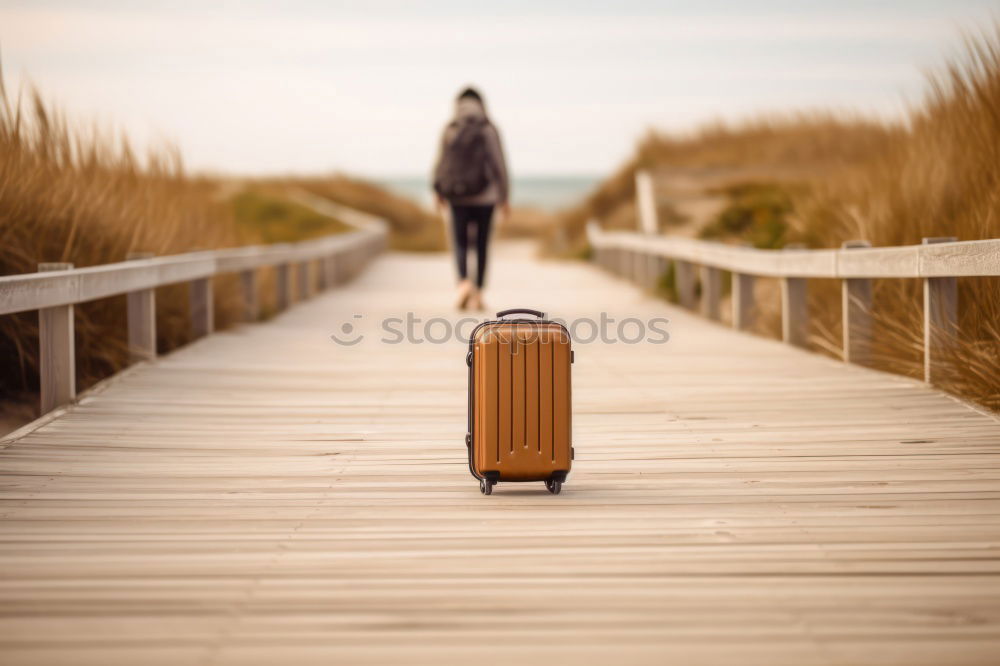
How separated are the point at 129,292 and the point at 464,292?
546 centimetres

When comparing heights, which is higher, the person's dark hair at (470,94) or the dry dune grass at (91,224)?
the person's dark hair at (470,94)

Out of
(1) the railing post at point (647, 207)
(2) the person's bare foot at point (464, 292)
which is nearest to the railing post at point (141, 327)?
(2) the person's bare foot at point (464, 292)

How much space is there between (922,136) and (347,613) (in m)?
7.47

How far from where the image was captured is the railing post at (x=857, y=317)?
875 cm

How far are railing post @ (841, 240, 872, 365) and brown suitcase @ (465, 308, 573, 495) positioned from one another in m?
4.14

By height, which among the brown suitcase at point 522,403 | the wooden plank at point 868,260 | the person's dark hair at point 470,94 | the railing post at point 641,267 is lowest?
the brown suitcase at point 522,403

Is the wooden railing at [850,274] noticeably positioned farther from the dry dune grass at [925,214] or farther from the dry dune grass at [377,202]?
the dry dune grass at [377,202]

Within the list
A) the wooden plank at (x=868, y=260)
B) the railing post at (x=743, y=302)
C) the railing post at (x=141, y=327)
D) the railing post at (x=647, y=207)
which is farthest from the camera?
the railing post at (x=647, y=207)

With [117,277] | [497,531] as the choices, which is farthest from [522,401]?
[117,277]

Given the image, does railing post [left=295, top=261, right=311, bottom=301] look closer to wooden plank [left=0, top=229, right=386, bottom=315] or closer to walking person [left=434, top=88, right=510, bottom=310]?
wooden plank [left=0, top=229, right=386, bottom=315]

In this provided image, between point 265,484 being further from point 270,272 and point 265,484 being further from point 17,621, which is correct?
point 270,272

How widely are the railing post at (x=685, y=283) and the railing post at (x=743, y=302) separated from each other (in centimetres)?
246

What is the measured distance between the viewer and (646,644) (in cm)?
340

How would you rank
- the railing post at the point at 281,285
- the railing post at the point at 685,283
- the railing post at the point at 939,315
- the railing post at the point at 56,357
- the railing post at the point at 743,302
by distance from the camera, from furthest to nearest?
the railing post at the point at 685,283, the railing post at the point at 281,285, the railing post at the point at 743,302, the railing post at the point at 939,315, the railing post at the point at 56,357
